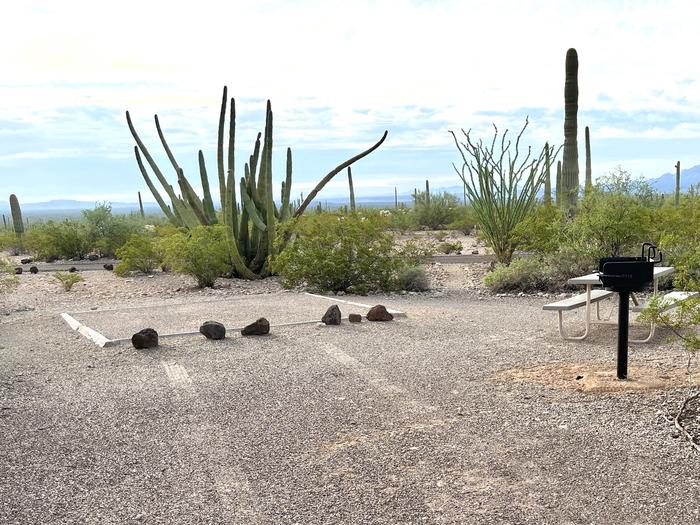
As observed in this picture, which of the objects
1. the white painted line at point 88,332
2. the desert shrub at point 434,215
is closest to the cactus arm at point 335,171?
the white painted line at point 88,332

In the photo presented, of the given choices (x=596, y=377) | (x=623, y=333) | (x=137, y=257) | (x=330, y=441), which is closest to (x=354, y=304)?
(x=596, y=377)

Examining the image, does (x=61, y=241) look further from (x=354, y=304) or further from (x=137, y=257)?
(x=354, y=304)

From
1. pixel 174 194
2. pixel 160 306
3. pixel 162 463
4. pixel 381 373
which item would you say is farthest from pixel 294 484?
pixel 174 194

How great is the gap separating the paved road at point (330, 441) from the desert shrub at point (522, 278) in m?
4.98

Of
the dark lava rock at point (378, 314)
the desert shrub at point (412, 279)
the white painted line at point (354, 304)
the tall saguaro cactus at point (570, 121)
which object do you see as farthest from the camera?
the tall saguaro cactus at point (570, 121)

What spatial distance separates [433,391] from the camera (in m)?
6.18

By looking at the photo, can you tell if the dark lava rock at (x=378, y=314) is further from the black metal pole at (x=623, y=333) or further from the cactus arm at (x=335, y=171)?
the cactus arm at (x=335, y=171)

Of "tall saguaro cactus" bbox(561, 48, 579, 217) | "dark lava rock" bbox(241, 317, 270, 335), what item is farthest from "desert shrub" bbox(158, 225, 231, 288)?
"tall saguaro cactus" bbox(561, 48, 579, 217)

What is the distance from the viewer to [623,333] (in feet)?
20.1

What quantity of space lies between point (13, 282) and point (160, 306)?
9.68 feet

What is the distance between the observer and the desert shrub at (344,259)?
522 inches

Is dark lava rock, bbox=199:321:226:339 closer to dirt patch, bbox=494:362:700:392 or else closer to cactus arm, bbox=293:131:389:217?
dirt patch, bbox=494:362:700:392

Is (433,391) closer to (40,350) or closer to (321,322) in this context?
(321,322)

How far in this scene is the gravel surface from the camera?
4.05m
